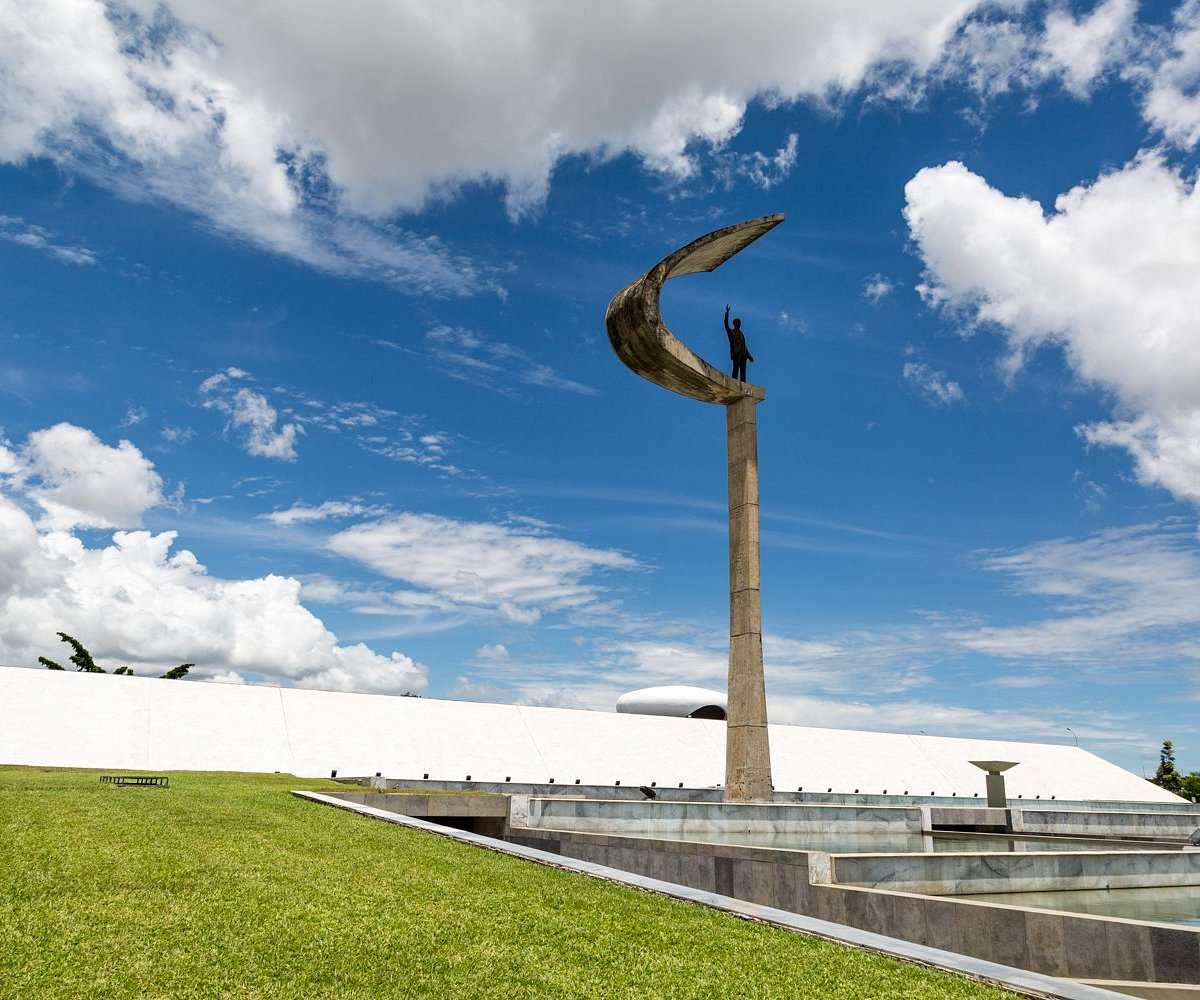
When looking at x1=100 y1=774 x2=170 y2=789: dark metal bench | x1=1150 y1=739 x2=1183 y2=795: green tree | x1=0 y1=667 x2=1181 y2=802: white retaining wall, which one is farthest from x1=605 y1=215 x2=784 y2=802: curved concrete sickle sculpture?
x1=1150 y1=739 x2=1183 y2=795: green tree

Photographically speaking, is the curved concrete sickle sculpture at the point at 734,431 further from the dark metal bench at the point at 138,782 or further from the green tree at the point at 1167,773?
the green tree at the point at 1167,773

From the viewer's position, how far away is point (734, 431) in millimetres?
21328

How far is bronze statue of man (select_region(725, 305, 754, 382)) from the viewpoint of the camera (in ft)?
71.6

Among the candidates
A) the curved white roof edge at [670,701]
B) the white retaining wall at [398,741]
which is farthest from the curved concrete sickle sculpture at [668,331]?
the curved white roof edge at [670,701]

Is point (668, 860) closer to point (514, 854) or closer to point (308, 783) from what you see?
point (514, 854)

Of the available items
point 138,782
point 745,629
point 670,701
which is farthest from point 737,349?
point 670,701

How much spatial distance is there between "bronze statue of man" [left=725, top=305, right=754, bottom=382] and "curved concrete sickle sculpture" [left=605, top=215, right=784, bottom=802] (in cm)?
59

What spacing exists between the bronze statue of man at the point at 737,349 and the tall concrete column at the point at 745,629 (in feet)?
2.63

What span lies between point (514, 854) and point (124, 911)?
435 centimetres

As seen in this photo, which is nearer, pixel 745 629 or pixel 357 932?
pixel 357 932

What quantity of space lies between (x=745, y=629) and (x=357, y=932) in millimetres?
15081

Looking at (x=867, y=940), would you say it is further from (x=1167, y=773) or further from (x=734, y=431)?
(x=1167, y=773)

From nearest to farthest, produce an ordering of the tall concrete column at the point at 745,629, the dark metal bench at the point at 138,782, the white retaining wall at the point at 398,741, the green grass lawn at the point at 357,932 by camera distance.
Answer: the green grass lawn at the point at 357,932 < the dark metal bench at the point at 138,782 < the tall concrete column at the point at 745,629 < the white retaining wall at the point at 398,741

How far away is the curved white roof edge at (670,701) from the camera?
4491 centimetres
